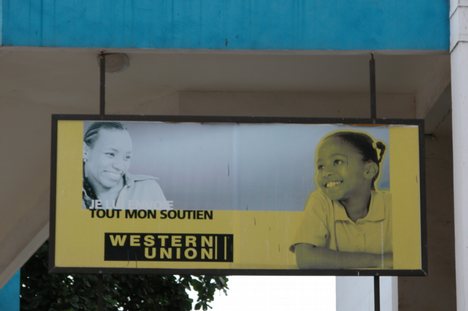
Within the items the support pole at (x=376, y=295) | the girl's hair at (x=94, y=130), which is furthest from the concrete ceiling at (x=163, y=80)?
the support pole at (x=376, y=295)

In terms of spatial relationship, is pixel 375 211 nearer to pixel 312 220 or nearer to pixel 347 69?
pixel 312 220

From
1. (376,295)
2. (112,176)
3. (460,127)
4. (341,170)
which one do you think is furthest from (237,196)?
(460,127)

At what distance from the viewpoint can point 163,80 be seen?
620 inches

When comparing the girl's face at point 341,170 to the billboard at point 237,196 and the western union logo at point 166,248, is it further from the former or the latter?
the western union logo at point 166,248

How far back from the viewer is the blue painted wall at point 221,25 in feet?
46.0

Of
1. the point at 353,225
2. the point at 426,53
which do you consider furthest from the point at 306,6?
the point at 353,225

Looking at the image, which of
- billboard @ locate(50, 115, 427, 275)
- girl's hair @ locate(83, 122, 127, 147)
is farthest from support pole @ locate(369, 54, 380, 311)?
girl's hair @ locate(83, 122, 127, 147)

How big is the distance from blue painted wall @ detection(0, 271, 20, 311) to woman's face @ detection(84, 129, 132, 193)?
26.3 feet

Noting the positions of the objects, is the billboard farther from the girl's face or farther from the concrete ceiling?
the concrete ceiling

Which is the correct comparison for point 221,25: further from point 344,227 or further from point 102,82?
point 344,227

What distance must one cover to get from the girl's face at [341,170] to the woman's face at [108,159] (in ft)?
6.16

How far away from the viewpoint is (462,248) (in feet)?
44.3

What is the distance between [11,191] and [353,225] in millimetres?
5833

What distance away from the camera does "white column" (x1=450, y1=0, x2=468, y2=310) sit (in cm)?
1348
